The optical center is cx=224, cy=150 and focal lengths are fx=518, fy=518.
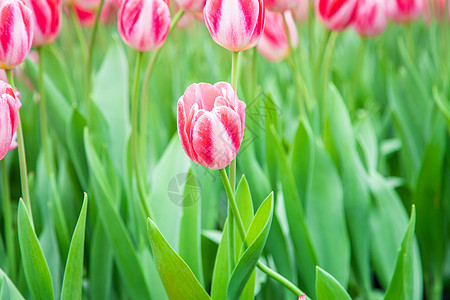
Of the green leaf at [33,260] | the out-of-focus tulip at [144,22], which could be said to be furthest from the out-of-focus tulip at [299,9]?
the green leaf at [33,260]

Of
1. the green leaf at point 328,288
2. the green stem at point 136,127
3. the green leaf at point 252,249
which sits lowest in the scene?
the green leaf at point 328,288

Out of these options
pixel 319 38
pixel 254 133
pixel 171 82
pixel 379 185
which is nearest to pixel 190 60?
pixel 171 82

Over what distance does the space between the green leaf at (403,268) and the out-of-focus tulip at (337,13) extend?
34cm

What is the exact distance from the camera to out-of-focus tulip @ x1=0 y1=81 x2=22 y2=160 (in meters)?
0.45

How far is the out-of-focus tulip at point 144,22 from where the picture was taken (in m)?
0.59

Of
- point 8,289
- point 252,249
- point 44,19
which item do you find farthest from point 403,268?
point 44,19

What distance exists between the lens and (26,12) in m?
0.54

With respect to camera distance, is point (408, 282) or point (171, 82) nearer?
point (408, 282)

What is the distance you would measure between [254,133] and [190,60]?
2.47ft

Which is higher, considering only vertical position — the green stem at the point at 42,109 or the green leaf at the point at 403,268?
the green stem at the point at 42,109

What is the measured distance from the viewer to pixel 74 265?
0.56 meters

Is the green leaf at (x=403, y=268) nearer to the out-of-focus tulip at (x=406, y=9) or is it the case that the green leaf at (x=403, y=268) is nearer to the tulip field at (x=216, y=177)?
the tulip field at (x=216, y=177)

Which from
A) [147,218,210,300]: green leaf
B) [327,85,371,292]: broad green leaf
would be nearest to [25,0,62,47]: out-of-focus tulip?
[147,218,210,300]: green leaf

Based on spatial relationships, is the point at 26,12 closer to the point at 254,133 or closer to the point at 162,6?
the point at 162,6
